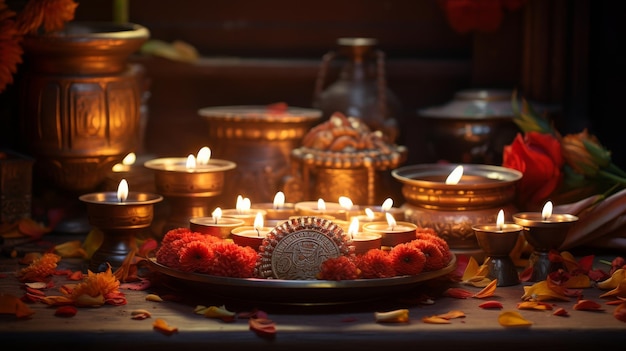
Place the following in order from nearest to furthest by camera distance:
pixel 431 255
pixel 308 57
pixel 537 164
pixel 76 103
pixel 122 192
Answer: pixel 431 255 → pixel 122 192 → pixel 537 164 → pixel 76 103 → pixel 308 57

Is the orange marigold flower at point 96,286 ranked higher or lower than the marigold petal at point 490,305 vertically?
higher

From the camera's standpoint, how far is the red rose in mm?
2459

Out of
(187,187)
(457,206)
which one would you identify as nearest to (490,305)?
(457,206)

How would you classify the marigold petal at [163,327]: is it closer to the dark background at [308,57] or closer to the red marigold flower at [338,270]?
the red marigold flower at [338,270]

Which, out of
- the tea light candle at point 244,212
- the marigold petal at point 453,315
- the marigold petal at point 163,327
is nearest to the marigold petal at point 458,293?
the marigold petal at point 453,315

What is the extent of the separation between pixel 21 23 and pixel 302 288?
1077 mm

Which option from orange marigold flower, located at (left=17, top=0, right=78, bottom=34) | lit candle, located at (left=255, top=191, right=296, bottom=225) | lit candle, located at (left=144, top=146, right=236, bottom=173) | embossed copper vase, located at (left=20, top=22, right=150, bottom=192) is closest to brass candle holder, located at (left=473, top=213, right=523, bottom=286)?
lit candle, located at (left=255, top=191, right=296, bottom=225)

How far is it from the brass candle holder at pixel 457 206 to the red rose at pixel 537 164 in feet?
0.32

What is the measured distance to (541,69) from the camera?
2.98 meters

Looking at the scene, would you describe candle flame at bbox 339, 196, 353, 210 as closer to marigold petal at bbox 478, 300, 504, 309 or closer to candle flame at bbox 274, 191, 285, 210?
candle flame at bbox 274, 191, 285, 210

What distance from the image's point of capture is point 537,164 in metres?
2.45

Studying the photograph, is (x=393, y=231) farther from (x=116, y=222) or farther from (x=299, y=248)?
(x=116, y=222)

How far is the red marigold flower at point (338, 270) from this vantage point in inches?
74.3

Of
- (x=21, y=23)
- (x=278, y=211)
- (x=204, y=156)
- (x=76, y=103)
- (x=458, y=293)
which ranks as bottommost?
(x=458, y=293)
